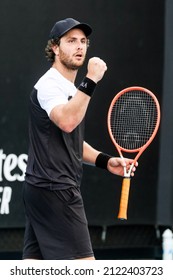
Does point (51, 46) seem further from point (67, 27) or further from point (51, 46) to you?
point (67, 27)

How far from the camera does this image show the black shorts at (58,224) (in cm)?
443

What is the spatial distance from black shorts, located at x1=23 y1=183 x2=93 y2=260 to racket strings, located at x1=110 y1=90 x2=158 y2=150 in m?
0.86

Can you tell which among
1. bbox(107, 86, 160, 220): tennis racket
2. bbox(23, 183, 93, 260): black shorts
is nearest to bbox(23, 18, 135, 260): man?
bbox(23, 183, 93, 260): black shorts

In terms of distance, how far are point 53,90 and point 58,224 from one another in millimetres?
577

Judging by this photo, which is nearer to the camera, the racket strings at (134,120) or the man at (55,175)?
the man at (55,175)

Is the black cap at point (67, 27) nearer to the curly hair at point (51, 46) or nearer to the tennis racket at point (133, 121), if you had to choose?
the curly hair at point (51, 46)

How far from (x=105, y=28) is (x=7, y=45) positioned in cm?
65

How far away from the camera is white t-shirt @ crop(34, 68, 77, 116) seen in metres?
4.38

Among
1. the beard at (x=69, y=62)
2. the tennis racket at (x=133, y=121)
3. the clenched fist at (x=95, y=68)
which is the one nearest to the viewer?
the clenched fist at (x=95, y=68)

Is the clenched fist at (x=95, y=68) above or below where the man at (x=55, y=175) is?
above

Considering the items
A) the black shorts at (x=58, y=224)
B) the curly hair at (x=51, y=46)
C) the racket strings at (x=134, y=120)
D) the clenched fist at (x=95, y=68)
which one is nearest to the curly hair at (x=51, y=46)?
the curly hair at (x=51, y=46)

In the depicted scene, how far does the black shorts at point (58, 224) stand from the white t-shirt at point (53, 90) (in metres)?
0.38

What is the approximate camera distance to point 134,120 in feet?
17.7

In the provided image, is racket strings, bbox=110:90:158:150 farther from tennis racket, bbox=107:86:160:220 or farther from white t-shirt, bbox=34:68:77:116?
white t-shirt, bbox=34:68:77:116
